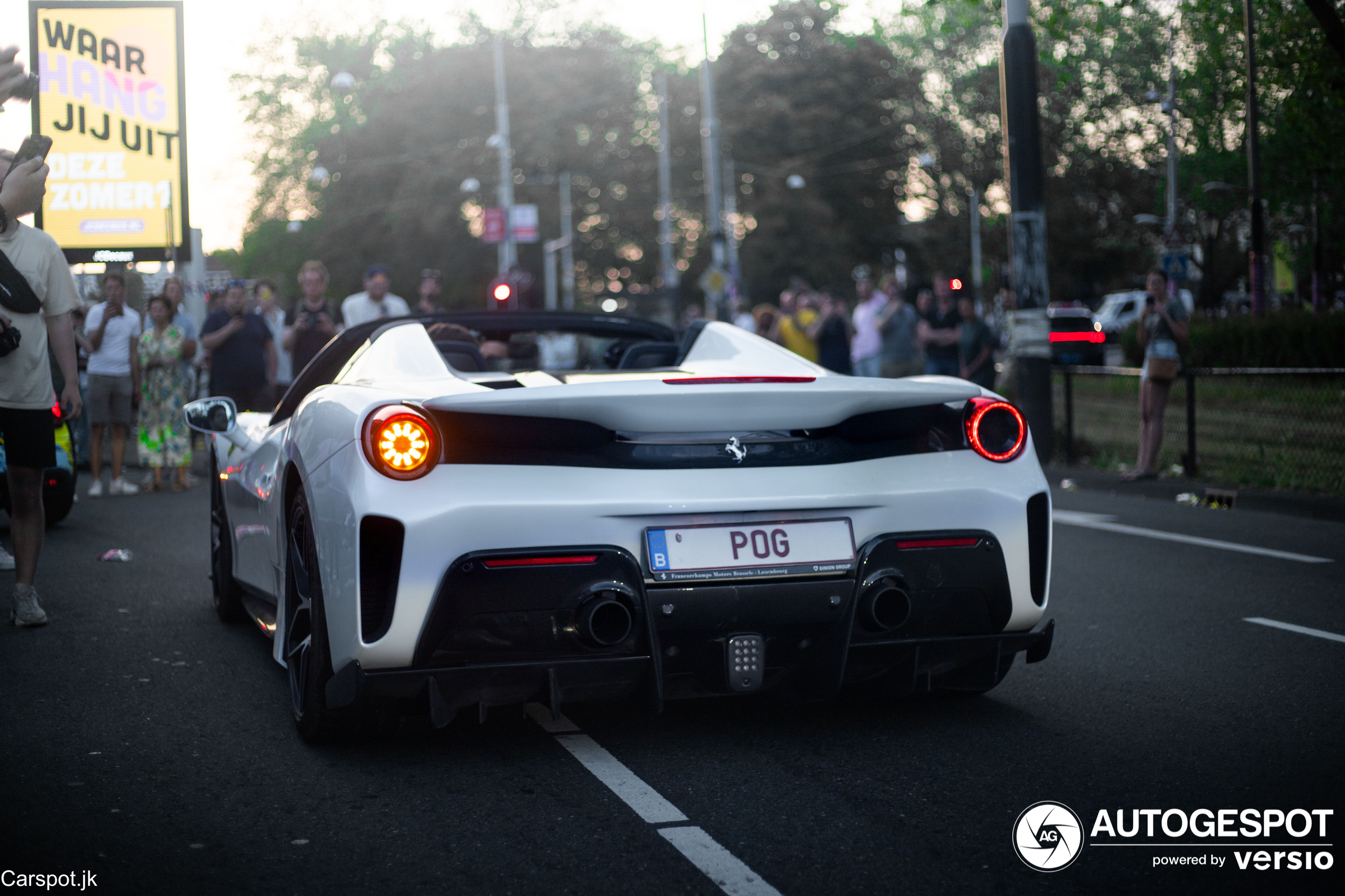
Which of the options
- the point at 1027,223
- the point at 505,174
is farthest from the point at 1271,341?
the point at 505,174

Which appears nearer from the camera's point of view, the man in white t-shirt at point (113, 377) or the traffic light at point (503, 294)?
the traffic light at point (503, 294)

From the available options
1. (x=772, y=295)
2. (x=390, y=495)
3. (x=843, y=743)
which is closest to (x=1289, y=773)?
(x=843, y=743)

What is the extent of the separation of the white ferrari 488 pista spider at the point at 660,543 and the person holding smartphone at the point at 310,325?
24.7 feet

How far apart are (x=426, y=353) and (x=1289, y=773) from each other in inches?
107

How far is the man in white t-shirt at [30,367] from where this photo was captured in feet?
19.6

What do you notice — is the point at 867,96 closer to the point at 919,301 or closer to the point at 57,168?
the point at 919,301

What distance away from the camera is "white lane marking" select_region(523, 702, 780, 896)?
3.13 m

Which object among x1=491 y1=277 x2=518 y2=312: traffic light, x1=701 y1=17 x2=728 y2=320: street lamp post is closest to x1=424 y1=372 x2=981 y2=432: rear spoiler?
x1=491 y1=277 x2=518 y2=312: traffic light

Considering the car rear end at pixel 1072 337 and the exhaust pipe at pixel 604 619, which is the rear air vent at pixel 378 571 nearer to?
the exhaust pipe at pixel 604 619

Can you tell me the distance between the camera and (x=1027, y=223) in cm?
1376

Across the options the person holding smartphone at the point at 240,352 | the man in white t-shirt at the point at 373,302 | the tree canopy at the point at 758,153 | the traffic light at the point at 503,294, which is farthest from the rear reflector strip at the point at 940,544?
the tree canopy at the point at 758,153

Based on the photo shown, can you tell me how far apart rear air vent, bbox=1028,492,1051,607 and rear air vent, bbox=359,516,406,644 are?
67.8 inches

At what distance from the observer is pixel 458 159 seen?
57.2 meters

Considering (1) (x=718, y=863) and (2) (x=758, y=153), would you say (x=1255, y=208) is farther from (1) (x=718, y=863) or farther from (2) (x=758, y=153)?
(2) (x=758, y=153)
